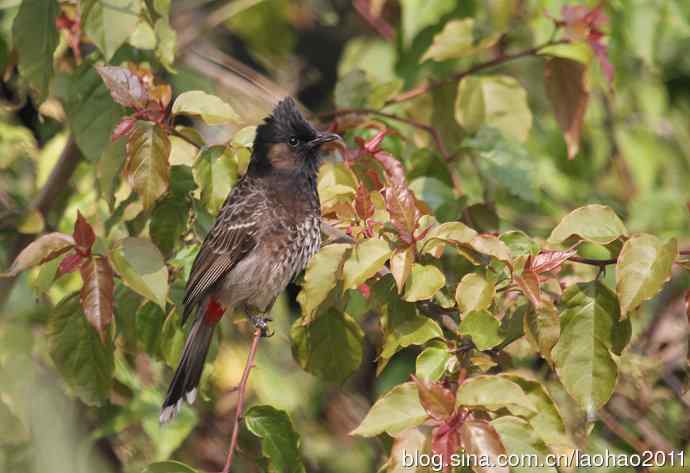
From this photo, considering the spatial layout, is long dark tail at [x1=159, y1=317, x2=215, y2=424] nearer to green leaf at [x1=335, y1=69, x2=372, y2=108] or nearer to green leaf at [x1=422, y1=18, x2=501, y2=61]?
green leaf at [x1=335, y1=69, x2=372, y2=108]

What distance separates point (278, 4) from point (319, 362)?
10.4ft

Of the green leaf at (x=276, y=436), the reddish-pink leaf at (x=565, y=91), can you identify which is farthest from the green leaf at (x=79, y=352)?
the reddish-pink leaf at (x=565, y=91)

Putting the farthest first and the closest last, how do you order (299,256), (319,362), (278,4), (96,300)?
(278,4) < (299,256) < (319,362) < (96,300)

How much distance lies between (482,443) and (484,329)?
35cm

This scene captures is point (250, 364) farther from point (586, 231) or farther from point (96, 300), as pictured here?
point (586, 231)

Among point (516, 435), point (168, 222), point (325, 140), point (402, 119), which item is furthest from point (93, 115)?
point (516, 435)

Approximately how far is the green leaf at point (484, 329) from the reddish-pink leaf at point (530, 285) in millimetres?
130

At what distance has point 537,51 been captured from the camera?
3.36 meters

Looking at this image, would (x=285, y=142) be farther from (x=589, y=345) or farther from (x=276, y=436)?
(x=589, y=345)

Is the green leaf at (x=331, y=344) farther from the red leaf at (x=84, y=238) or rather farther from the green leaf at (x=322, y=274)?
the red leaf at (x=84, y=238)

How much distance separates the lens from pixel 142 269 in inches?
96.0

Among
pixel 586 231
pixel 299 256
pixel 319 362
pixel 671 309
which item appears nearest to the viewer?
pixel 586 231

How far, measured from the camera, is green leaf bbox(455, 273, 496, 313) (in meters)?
2.28

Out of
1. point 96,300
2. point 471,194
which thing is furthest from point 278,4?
point 96,300
